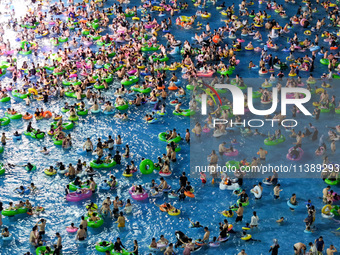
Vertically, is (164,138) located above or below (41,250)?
above

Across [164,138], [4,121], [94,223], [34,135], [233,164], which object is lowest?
[94,223]

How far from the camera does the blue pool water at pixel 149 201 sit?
3030cm

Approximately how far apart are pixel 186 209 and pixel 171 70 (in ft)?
58.5

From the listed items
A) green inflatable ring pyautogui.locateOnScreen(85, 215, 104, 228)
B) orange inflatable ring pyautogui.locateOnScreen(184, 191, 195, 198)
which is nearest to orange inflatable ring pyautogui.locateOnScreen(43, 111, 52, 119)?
green inflatable ring pyautogui.locateOnScreen(85, 215, 104, 228)

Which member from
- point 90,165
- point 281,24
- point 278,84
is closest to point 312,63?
point 278,84

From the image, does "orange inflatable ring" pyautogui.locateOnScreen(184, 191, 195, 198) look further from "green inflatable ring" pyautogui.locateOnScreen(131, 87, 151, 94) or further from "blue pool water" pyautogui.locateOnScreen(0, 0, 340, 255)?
"green inflatable ring" pyautogui.locateOnScreen(131, 87, 151, 94)

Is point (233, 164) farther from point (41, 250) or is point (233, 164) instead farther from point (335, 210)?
point (41, 250)

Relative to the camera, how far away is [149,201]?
109ft

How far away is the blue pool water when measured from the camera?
1193 inches

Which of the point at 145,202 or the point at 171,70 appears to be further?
the point at 171,70

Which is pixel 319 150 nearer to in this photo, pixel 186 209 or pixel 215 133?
pixel 215 133

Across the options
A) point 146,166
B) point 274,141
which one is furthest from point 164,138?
point 274,141

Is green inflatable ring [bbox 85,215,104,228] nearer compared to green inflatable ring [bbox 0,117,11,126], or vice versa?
green inflatable ring [bbox 85,215,104,228]

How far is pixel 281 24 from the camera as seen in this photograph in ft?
184
